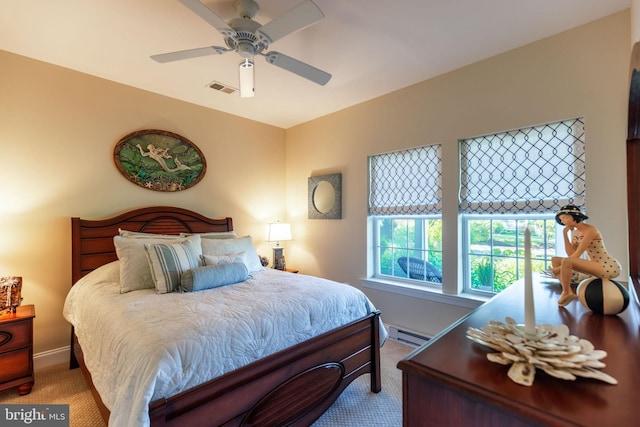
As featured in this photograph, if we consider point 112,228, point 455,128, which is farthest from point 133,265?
point 455,128

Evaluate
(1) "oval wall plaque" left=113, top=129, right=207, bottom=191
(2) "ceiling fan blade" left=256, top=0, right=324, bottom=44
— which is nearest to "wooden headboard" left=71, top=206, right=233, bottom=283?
(1) "oval wall plaque" left=113, top=129, right=207, bottom=191

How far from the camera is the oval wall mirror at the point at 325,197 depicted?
3.71 m

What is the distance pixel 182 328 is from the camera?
147 centimetres

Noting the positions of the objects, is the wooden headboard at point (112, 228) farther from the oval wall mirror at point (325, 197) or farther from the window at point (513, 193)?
the window at point (513, 193)

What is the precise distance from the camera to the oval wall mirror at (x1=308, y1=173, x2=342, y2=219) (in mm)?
3711

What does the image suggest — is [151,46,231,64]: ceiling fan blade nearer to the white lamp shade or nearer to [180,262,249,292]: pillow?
[180,262,249,292]: pillow

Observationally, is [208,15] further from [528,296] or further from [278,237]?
[278,237]

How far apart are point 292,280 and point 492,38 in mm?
2484

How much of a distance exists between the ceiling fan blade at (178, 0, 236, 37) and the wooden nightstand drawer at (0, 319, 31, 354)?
2.47m

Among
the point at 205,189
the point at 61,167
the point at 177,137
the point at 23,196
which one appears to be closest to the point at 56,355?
the point at 23,196

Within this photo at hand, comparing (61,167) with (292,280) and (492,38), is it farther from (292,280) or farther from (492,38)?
(492,38)

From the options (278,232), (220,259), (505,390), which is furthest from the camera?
(278,232)

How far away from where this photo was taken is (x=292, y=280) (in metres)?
2.49

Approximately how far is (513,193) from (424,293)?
1215 mm
